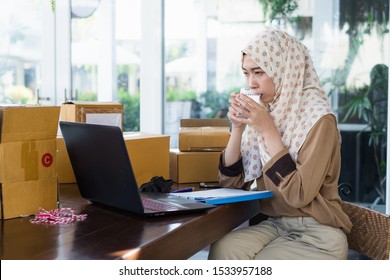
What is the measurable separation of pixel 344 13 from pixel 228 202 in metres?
2.72

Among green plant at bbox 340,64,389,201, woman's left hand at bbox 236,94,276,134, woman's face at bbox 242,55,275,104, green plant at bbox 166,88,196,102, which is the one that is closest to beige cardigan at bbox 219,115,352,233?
woman's left hand at bbox 236,94,276,134

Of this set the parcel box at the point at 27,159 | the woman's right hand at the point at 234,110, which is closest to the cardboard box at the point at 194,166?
the woman's right hand at the point at 234,110

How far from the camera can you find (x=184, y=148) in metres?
2.17

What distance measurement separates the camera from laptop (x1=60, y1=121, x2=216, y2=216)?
1.42 meters

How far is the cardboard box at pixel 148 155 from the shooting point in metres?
1.95

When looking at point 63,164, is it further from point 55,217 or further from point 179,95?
point 179,95

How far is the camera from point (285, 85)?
189 centimetres

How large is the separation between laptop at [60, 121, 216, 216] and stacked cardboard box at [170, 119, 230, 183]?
15.3 inches

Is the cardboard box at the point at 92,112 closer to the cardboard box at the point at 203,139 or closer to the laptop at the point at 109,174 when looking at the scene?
the cardboard box at the point at 203,139

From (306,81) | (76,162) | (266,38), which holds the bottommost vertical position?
(76,162)

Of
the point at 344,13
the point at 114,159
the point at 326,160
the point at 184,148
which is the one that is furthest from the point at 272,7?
the point at 114,159

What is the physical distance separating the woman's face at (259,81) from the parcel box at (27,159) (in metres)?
0.69
